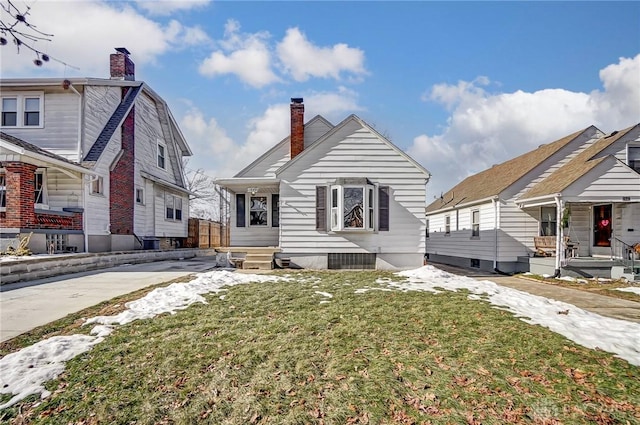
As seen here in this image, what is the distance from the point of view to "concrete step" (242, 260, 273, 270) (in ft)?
37.6

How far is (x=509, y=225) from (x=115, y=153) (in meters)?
16.9

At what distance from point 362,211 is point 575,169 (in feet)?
26.2

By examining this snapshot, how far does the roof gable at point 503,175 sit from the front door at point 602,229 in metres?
2.77

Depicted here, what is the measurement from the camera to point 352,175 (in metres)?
11.9

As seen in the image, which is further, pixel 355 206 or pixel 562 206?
pixel 355 206

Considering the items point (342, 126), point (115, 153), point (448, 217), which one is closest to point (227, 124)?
point (115, 153)

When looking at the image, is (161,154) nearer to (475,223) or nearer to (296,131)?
(296,131)

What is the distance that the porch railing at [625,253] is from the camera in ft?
36.2

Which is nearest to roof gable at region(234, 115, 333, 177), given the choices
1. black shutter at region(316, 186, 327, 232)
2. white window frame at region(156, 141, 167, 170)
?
black shutter at region(316, 186, 327, 232)

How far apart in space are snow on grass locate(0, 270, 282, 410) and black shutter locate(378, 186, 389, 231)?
6.79 metres

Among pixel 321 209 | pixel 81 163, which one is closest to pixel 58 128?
pixel 81 163

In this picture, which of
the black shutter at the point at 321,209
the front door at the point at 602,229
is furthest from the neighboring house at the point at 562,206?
the black shutter at the point at 321,209

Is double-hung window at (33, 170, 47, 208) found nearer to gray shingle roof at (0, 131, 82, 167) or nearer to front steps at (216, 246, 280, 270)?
gray shingle roof at (0, 131, 82, 167)

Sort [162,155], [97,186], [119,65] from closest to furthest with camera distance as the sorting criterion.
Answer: [97,186] < [119,65] < [162,155]
